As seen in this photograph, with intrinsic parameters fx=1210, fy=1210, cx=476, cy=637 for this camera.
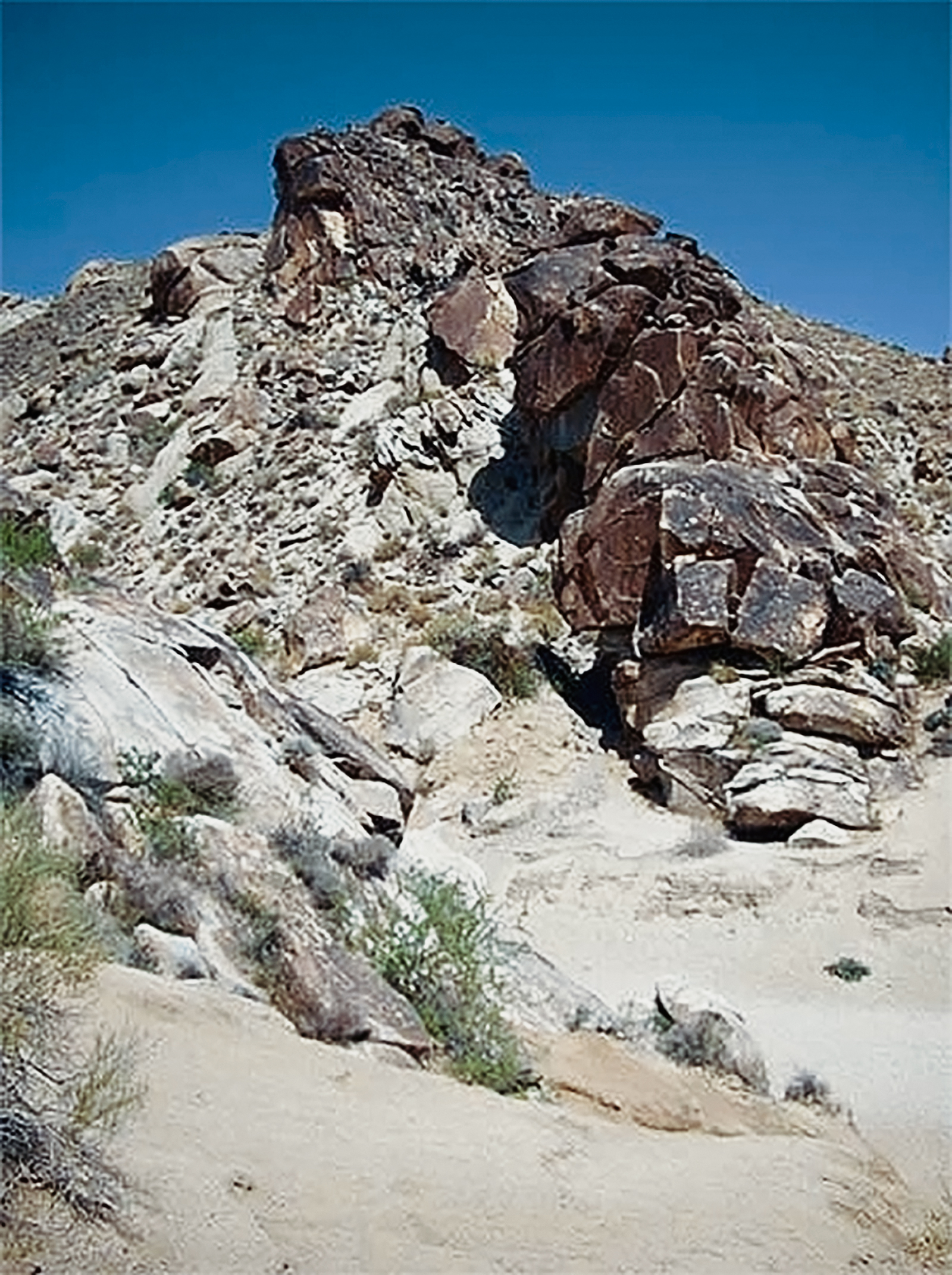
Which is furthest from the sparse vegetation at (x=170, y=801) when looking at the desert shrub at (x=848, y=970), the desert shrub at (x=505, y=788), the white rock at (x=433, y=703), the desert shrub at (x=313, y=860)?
the white rock at (x=433, y=703)

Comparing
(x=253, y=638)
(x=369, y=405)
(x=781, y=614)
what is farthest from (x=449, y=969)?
(x=369, y=405)

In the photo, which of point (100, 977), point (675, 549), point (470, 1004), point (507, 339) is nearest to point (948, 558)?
point (675, 549)

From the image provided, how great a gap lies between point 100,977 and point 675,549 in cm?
1479

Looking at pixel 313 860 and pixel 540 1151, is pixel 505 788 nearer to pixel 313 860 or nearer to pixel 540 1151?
pixel 313 860

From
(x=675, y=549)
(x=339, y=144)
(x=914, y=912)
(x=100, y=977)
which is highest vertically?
(x=339, y=144)

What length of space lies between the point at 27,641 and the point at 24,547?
1.55 metres

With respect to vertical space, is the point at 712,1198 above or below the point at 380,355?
below

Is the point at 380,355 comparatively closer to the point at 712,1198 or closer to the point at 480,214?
the point at 480,214

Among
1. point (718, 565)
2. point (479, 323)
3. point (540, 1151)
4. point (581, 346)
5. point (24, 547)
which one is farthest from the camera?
point (479, 323)

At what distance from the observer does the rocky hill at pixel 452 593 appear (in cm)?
879

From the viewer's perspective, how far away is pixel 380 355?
2984 centimetres

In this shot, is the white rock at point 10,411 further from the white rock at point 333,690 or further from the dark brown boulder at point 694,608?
the dark brown boulder at point 694,608

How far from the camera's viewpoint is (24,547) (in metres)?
10.7

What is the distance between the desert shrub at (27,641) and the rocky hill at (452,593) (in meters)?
0.03
